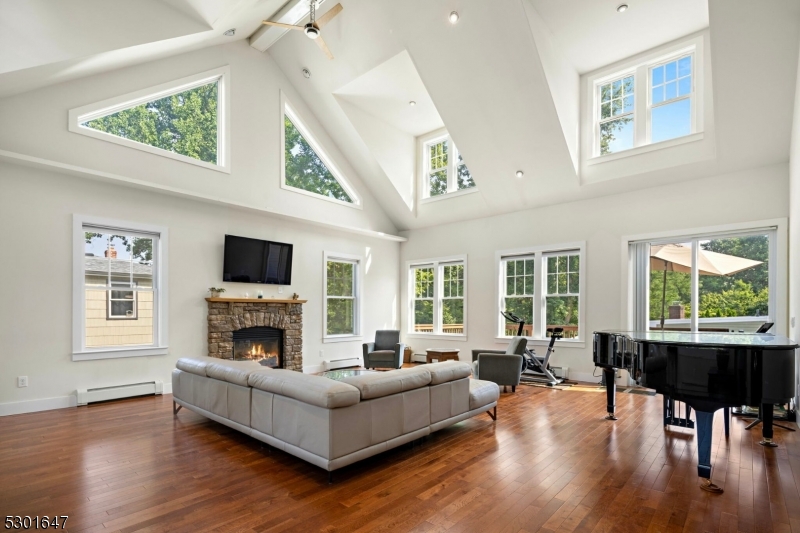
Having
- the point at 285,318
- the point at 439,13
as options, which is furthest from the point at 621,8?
the point at 285,318

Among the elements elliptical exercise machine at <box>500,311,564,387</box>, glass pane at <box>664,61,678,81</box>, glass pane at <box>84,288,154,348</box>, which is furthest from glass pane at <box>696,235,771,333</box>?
glass pane at <box>84,288,154,348</box>

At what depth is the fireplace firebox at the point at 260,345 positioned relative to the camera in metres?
7.19

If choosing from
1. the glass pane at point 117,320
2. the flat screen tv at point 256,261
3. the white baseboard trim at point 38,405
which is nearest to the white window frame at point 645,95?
the flat screen tv at point 256,261

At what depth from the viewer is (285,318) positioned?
773 centimetres

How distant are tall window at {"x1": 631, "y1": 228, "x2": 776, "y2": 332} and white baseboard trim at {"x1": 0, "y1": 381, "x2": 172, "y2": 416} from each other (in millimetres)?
8279

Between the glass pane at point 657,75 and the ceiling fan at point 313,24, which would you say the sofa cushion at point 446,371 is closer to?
the ceiling fan at point 313,24

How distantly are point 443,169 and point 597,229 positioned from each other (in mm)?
3583

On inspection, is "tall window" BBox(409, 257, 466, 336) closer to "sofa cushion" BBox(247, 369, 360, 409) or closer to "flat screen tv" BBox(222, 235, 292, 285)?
"flat screen tv" BBox(222, 235, 292, 285)

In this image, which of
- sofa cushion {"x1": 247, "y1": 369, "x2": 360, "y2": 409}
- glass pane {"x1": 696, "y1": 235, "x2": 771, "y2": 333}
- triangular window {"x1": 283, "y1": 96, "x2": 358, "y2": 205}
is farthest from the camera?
triangular window {"x1": 283, "y1": 96, "x2": 358, "y2": 205}

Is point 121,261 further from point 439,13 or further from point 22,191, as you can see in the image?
point 439,13

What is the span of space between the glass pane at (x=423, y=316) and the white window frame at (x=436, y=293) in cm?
10

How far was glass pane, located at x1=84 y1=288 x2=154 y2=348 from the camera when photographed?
5664mm

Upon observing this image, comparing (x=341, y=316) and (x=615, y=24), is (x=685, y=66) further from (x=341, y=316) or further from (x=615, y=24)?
(x=341, y=316)

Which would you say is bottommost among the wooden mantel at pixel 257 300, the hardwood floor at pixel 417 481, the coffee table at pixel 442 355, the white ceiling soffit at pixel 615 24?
the coffee table at pixel 442 355
